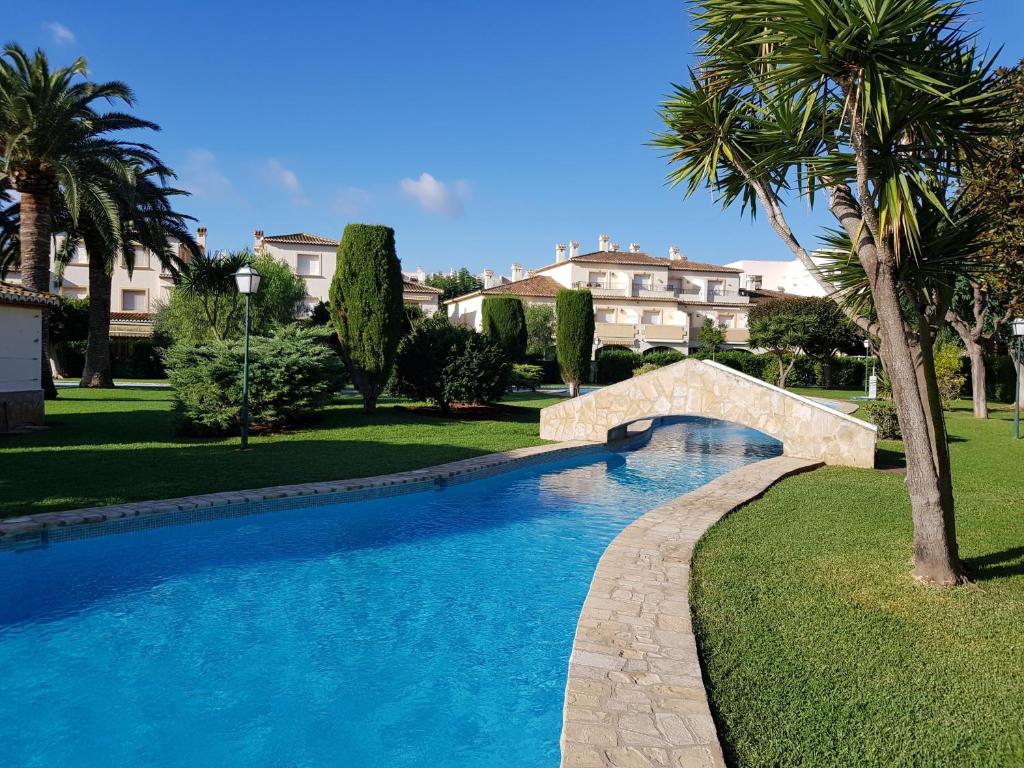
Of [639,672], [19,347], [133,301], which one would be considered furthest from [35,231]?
[133,301]

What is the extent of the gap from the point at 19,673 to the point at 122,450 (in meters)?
8.70

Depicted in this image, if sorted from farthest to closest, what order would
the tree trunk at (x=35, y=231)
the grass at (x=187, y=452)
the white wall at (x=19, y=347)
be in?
the tree trunk at (x=35, y=231) → the white wall at (x=19, y=347) → the grass at (x=187, y=452)

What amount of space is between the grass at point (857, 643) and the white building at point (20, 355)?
1550 centimetres

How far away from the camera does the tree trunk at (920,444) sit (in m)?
5.46

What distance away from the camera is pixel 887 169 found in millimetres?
5320

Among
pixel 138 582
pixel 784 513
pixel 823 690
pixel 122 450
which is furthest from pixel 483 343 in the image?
pixel 823 690

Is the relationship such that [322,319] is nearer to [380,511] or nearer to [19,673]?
[380,511]

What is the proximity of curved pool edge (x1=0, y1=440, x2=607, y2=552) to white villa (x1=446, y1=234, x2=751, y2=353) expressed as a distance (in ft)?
139

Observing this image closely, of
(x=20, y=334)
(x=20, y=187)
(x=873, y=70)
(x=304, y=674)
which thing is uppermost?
(x=20, y=187)

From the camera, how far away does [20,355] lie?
15336 millimetres

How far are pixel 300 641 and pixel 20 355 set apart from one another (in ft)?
46.2

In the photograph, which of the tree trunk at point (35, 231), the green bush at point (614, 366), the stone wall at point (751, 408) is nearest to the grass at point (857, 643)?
the stone wall at point (751, 408)

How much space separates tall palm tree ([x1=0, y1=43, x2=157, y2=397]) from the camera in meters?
17.9

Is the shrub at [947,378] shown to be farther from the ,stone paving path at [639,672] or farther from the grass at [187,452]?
the ,stone paving path at [639,672]
